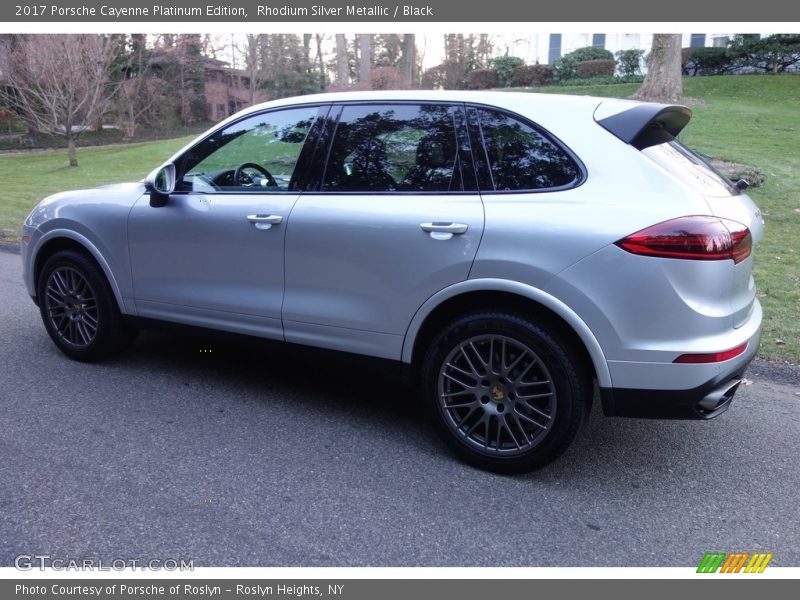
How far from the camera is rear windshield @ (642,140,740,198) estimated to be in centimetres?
329

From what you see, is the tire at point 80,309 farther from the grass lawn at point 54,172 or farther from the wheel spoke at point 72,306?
the grass lawn at point 54,172

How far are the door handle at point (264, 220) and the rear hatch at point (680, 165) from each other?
1.79m

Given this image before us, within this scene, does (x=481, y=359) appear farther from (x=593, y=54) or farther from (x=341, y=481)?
(x=593, y=54)

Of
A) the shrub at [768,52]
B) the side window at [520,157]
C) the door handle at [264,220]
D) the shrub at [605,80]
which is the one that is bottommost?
the door handle at [264,220]

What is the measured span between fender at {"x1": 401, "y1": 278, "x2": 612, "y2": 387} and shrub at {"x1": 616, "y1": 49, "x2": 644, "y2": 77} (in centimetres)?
2698

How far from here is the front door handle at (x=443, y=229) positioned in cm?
345

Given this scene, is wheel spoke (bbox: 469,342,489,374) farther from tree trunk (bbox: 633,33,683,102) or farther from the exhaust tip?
tree trunk (bbox: 633,33,683,102)

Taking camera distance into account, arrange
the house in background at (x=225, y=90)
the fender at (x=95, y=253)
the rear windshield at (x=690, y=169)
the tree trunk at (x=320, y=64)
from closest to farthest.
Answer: the rear windshield at (x=690, y=169) → the fender at (x=95, y=253) → the house in background at (x=225, y=90) → the tree trunk at (x=320, y=64)

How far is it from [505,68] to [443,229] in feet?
90.3

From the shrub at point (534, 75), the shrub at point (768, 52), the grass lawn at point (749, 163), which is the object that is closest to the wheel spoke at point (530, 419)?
the grass lawn at point (749, 163)

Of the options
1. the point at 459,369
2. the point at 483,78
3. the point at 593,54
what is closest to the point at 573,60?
the point at 593,54

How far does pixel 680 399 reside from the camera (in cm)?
316

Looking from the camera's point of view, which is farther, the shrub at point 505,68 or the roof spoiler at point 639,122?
the shrub at point 505,68

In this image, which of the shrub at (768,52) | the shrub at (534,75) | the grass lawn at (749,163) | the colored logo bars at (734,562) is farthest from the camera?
the shrub at (534,75)
